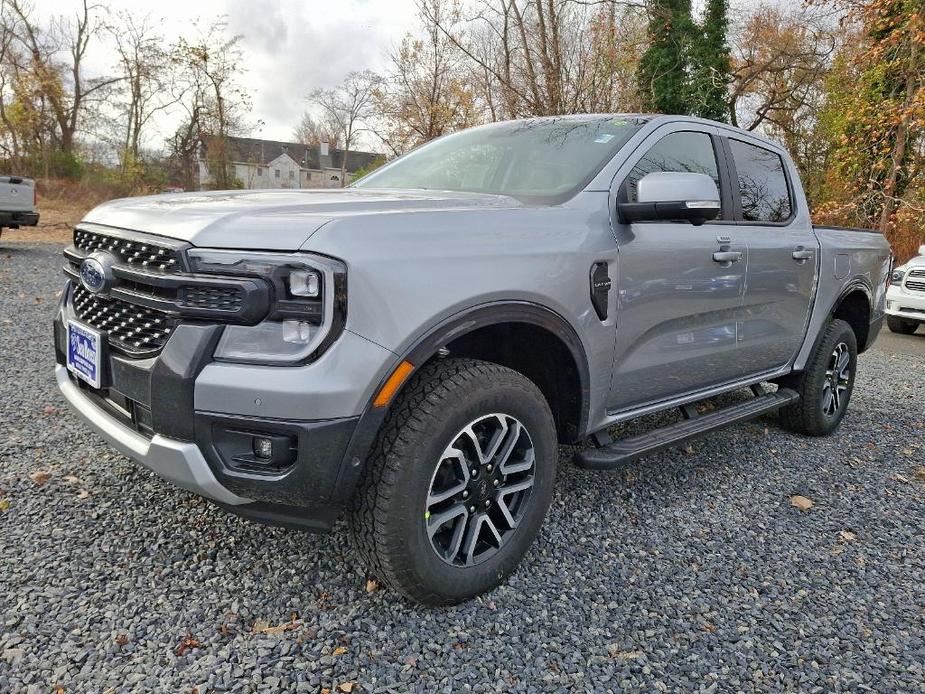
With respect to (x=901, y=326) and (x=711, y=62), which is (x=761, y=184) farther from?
(x=711, y=62)

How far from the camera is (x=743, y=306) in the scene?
327 centimetres

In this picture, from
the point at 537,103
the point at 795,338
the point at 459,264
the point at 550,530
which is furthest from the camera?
the point at 537,103

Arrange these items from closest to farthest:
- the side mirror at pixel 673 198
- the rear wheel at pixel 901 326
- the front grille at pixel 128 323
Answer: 1. the front grille at pixel 128 323
2. the side mirror at pixel 673 198
3. the rear wheel at pixel 901 326

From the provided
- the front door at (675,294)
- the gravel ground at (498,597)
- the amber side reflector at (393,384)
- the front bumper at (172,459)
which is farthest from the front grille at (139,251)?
the front door at (675,294)

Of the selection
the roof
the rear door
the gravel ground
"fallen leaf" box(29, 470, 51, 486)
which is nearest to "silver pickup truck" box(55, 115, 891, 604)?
the rear door

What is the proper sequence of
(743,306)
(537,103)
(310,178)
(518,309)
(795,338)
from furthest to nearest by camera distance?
1. (310,178)
2. (537,103)
3. (795,338)
4. (743,306)
5. (518,309)

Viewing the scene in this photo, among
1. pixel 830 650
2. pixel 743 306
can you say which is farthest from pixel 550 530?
pixel 743 306

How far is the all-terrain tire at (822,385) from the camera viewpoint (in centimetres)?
407

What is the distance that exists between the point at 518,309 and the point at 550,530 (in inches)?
42.4

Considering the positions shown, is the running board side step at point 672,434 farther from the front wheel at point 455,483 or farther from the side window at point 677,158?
the side window at point 677,158

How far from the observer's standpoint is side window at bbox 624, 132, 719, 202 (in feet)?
8.99

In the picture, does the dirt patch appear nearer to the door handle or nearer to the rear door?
the rear door

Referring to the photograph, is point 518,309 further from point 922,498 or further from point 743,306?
point 922,498

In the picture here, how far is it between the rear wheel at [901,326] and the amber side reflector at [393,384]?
10.4 m
